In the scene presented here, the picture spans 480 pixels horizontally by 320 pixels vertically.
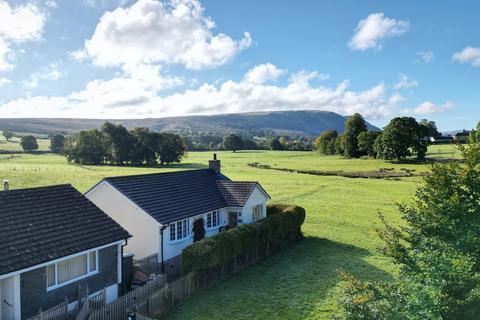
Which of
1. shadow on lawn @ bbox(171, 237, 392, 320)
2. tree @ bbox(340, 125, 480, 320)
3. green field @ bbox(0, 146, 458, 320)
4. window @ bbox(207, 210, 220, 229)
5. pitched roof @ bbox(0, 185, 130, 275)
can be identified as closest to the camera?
tree @ bbox(340, 125, 480, 320)

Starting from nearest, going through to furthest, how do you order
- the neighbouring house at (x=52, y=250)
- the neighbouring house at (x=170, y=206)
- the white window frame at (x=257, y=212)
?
the neighbouring house at (x=52, y=250), the neighbouring house at (x=170, y=206), the white window frame at (x=257, y=212)

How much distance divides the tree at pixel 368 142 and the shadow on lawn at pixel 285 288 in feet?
282

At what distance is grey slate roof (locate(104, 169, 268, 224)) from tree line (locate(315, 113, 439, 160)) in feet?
232

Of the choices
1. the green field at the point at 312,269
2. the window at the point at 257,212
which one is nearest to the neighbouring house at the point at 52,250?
the green field at the point at 312,269

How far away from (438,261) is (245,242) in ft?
51.6

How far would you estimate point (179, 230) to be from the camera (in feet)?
87.1

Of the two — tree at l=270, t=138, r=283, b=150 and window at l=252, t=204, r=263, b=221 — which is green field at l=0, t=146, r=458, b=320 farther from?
tree at l=270, t=138, r=283, b=150

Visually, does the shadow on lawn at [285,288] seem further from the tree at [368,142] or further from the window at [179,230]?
the tree at [368,142]

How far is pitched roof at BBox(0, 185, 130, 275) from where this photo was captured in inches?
631

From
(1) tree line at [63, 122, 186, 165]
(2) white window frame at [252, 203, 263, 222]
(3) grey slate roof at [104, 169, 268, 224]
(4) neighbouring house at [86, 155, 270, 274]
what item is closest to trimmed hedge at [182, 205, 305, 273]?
(2) white window frame at [252, 203, 263, 222]

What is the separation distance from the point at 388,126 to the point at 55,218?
90.5m

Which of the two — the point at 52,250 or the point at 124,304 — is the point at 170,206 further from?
the point at 52,250

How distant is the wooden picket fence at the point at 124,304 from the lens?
1608 cm

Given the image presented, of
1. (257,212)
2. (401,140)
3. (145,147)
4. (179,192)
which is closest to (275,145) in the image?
(145,147)
